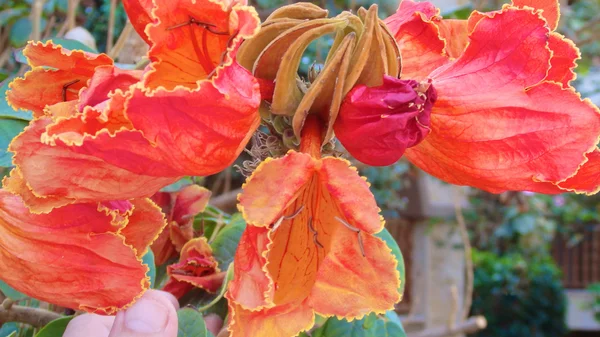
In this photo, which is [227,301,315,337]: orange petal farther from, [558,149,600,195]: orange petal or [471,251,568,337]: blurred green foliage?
[471,251,568,337]: blurred green foliage

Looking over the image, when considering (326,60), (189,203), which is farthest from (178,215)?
(326,60)

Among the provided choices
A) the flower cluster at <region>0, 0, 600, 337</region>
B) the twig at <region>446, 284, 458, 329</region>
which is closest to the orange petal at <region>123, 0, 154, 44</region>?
the flower cluster at <region>0, 0, 600, 337</region>

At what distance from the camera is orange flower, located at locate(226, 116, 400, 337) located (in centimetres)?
36

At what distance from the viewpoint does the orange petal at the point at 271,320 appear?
14.2 inches

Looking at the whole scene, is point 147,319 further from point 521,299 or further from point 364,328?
point 521,299

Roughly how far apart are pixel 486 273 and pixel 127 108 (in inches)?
169

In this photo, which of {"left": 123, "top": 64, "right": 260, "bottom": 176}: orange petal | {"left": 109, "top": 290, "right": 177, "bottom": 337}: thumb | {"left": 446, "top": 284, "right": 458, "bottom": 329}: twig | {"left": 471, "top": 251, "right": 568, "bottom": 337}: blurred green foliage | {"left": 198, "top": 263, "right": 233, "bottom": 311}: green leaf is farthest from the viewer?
{"left": 471, "top": 251, "right": 568, "bottom": 337}: blurred green foliage

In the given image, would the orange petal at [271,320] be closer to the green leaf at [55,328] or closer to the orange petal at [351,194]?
the orange petal at [351,194]

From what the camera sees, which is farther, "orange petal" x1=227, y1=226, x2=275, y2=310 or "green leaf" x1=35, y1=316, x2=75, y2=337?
"green leaf" x1=35, y1=316, x2=75, y2=337

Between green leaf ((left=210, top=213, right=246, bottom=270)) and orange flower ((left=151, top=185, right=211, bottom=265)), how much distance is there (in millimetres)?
31

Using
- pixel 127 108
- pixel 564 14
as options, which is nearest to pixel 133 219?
pixel 127 108

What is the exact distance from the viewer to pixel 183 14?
1.23ft

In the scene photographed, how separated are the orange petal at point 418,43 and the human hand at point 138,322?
0.25 metres

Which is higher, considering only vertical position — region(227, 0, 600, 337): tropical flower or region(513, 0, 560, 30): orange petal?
region(513, 0, 560, 30): orange petal
